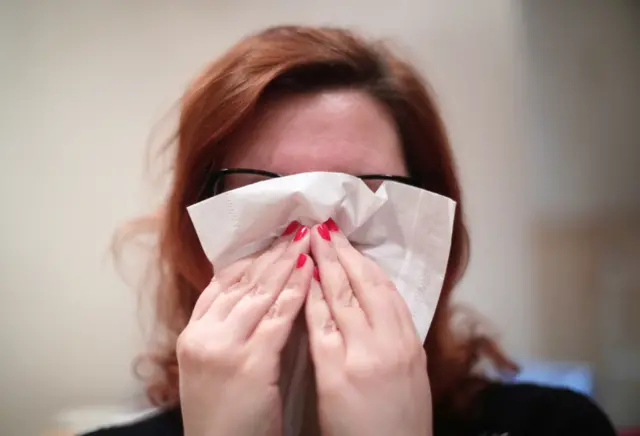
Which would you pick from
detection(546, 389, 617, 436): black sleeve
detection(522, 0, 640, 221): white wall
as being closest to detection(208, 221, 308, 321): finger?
detection(546, 389, 617, 436): black sleeve

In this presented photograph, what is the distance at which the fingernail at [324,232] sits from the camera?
558mm

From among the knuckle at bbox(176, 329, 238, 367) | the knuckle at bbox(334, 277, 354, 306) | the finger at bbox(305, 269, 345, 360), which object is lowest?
the knuckle at bbox(176, 329, 238, 367)

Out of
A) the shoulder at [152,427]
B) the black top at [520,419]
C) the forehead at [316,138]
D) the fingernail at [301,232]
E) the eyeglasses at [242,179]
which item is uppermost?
the forehead at [316,138]

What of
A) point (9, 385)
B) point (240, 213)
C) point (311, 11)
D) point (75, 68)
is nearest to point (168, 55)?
point (75, 68)

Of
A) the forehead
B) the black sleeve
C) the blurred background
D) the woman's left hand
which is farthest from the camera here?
the blurred background

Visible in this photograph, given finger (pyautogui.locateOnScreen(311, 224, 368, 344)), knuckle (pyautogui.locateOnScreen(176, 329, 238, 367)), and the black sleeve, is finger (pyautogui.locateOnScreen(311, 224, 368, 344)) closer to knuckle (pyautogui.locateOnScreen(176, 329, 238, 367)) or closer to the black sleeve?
knuckle (pyautogui.locateOnScreen(176, 329, 238, 367))

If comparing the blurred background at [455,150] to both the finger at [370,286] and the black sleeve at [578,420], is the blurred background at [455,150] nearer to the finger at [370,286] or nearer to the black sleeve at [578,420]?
the black sleeve at [578,420]

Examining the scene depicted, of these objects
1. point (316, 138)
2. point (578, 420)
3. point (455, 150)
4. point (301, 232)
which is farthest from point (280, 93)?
point (578, 420)

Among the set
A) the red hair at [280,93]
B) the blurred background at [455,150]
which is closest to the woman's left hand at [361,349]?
the red hair at [280,93]

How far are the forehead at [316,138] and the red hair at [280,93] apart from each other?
0.02 m

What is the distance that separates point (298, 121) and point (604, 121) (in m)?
0.66

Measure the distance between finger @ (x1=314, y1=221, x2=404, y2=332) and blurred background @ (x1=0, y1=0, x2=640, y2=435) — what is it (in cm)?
49

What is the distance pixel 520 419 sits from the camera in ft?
2.37

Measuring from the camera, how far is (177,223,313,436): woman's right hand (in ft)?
1.64
